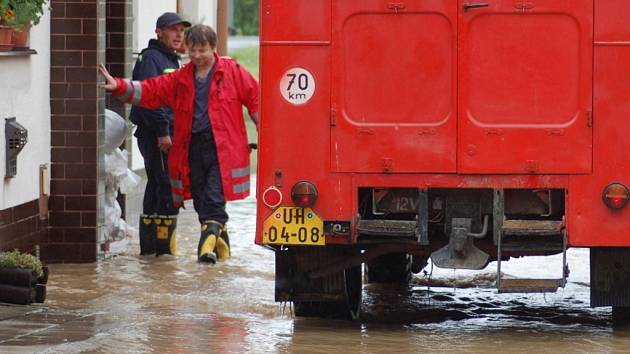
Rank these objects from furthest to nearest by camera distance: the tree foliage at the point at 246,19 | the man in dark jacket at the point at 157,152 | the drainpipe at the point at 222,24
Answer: the tree foliage at the point at 246,19 → the drainpipe at the point at 222,24 → the man in dark jacket at the point at 157,152

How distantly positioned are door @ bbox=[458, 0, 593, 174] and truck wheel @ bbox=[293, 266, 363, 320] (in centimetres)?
110

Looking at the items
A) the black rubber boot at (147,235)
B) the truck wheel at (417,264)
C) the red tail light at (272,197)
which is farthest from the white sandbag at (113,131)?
the red tail light at (272,197)

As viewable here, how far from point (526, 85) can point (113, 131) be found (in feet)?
15.6

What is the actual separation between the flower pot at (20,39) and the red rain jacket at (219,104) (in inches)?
30.3

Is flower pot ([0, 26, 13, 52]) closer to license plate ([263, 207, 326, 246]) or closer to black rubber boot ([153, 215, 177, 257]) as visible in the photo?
black rubber boot ([153, 215, 177, 257])

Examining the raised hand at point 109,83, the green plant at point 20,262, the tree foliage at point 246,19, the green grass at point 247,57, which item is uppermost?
the tree foliage at point 246,19

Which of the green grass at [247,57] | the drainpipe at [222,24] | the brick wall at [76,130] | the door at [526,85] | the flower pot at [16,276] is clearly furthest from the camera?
the green grass at [247,57]

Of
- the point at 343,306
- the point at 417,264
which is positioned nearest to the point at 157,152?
the point at 417,264

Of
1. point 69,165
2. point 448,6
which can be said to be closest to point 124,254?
point 69,165

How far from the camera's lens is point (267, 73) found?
32.3 ft

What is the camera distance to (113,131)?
1352cm

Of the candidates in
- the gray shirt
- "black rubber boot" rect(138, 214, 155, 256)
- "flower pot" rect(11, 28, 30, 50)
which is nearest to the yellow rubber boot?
"black rubber boot" rect(138, 214, 155, 256)

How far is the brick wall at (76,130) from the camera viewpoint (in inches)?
502

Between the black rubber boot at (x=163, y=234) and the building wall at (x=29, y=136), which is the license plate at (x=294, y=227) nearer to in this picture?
the building wall at (x=29, y=136)
